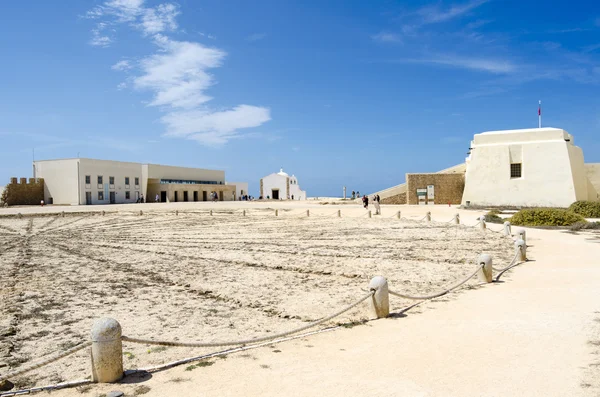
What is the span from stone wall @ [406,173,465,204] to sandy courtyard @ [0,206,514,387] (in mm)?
19534

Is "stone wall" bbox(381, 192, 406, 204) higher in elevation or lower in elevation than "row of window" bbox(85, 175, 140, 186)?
lower

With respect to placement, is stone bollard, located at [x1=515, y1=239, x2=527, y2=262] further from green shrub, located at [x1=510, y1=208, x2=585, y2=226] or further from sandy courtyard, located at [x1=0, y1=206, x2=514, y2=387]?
green shrub, located at [x1=510, y1=208, x2=585, y2=226]

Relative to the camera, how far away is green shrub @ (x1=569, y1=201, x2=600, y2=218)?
2165 cm

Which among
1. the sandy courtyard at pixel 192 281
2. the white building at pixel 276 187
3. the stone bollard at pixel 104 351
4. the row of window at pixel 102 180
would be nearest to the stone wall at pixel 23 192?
the row of window at pixel 102 180

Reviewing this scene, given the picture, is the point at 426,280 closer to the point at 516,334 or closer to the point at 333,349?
the point at 516,334

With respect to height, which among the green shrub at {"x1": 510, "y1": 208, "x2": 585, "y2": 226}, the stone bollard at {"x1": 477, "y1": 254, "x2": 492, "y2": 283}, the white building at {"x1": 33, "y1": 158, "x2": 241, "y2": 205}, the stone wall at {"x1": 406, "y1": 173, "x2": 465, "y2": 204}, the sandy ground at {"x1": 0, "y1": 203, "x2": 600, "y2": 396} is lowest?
the sandy ground at {"x1": 0, "y1": 203, "x2": 600, "y2": 396}

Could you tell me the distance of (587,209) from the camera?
22078 mm

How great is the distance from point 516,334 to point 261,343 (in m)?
2.97

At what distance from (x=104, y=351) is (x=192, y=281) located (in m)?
4.61

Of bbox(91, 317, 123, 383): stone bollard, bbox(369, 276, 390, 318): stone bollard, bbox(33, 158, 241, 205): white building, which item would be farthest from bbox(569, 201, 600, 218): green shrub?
bbox(33, 158, 241, 205): white building

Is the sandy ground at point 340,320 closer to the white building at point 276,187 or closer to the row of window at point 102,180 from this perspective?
the row of window at point 102,180

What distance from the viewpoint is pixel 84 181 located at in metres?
44.6

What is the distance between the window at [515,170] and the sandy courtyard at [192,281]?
50.5ft

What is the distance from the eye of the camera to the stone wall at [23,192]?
4144 cm
